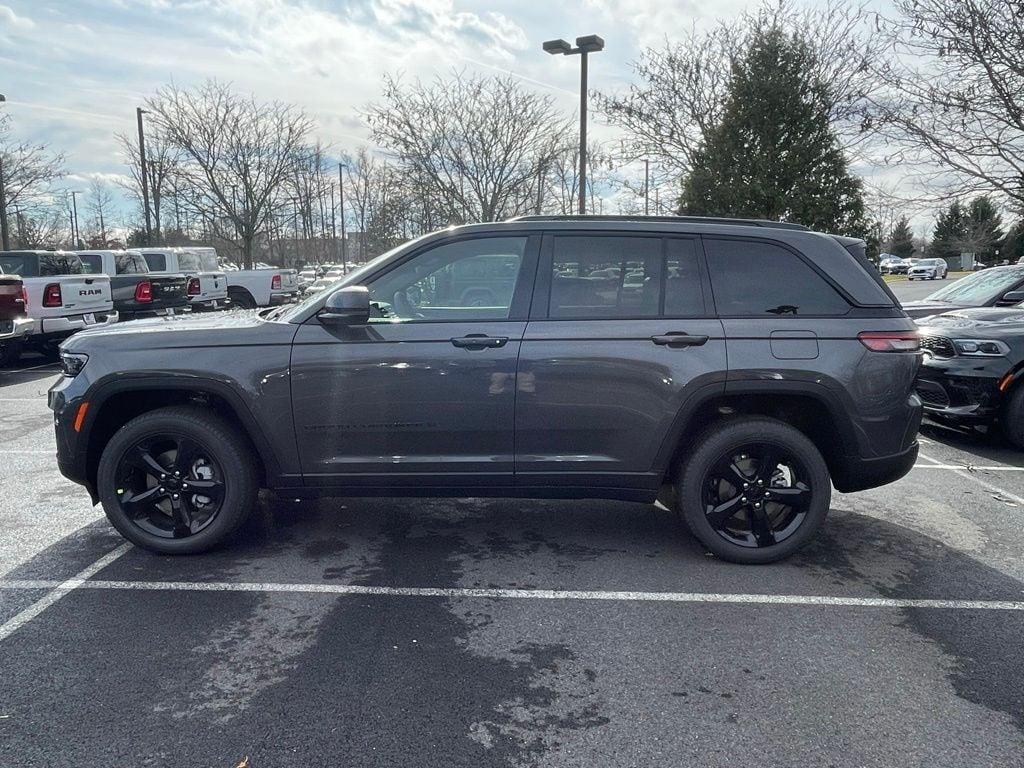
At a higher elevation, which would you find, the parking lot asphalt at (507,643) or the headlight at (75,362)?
the headlight at (75,362)

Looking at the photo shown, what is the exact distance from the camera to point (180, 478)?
4168 mm

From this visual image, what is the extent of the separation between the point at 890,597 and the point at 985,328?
4.16m

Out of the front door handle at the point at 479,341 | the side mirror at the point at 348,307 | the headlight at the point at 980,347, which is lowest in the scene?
the headlight at the point at 980,347

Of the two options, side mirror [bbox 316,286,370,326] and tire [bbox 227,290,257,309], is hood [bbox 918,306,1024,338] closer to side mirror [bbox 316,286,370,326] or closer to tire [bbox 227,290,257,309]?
side mirror [bbox 316,286,370,326]

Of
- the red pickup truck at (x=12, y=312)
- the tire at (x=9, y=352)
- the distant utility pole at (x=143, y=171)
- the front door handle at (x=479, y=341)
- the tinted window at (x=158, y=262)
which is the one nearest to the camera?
the front door handle at (x=479, y=341)

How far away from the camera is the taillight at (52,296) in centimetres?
1152

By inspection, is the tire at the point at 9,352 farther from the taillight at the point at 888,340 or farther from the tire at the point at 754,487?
the taillight at the point at 888,340

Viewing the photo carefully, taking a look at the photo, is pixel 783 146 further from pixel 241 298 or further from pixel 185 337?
pixel 185 337

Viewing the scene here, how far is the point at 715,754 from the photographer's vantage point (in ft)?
8.27

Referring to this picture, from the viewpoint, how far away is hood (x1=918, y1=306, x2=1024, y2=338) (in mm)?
6727

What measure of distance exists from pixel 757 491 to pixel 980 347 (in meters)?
3.94

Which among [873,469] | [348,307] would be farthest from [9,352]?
[873,469]

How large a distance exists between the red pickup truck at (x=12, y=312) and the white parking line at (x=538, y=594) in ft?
25.8

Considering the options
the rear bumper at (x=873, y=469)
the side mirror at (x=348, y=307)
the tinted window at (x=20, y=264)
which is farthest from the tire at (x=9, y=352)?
the rear bumper at (x=873, y=469)
